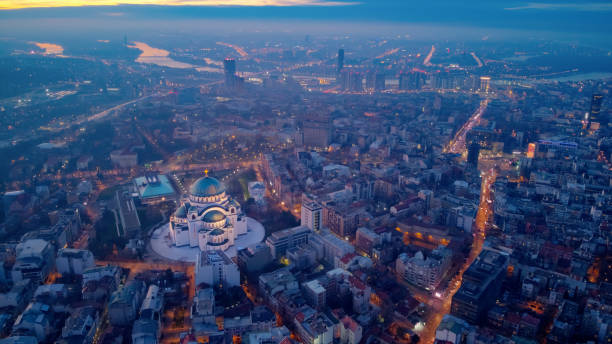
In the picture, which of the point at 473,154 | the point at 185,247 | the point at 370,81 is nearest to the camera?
the point at 185,247

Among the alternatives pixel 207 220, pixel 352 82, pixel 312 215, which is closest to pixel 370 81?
pixel 352 82

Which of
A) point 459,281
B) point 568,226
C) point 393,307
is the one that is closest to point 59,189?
point 393,307

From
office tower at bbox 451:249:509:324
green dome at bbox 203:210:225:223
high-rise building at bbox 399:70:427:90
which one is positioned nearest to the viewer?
office tower at bbox 451:249:509:324

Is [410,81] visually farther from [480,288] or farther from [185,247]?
[480,288]

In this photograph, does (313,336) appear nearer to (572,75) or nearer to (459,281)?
(459,281)

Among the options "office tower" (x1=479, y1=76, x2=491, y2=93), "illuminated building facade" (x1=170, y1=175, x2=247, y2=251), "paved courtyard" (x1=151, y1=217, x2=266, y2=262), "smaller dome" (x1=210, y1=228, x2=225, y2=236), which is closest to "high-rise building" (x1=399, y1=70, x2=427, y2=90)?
"office tower" (x1=479, y1=76, x2=491, y2=93)

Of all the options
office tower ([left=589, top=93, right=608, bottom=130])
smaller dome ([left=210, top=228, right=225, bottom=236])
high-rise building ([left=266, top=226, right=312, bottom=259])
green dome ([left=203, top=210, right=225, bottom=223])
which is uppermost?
office tower ([left=589, top=93, right=608, bottom=130])

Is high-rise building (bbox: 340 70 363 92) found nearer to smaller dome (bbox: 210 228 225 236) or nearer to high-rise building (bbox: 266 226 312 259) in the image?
high-rise building (bbox: 266 226 312 259)
